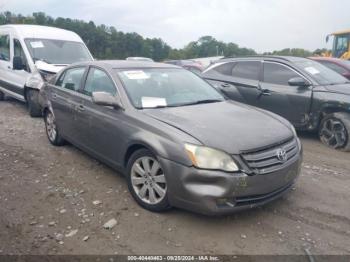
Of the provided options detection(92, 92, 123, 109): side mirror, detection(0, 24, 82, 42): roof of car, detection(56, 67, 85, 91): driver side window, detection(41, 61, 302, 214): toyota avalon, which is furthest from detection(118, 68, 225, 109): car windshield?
detection(0, 24, 82, 42): roof of car

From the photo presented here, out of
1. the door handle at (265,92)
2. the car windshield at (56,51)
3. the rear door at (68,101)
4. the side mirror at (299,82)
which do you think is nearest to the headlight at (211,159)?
the rear door at (68,101)

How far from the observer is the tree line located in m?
45.9

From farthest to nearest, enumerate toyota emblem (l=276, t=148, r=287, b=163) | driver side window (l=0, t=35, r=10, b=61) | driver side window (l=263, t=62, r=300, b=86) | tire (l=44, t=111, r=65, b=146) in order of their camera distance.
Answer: driver side window (l=0, t=35, r=10, b=61)
driver side window (l=263, t=62, r=300, b=86)
tire (l=44, t=111, r=65, b=146)
toyota emblem (l=276, t=148, r=287, b=163)

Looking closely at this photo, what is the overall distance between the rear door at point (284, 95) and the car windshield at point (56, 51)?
15.0ft

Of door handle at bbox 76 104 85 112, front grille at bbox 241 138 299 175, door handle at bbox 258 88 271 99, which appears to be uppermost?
door handle at bbox 258 88 271 99

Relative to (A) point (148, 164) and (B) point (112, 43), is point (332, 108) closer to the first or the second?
(A) point (148, 164)

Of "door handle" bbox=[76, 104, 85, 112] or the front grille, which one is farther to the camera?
"door handle" bbox=[76, 104, 85, 112]

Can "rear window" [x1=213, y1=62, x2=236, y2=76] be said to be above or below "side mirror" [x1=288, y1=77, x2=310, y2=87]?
above

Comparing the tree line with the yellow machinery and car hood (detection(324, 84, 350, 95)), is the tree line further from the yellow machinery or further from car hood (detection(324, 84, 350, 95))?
car hood (detection(324, 84, 350, 95))

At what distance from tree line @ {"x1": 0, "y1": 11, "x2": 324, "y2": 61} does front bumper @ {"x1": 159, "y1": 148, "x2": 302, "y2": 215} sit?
40.9 m

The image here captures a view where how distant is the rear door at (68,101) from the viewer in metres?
A: 5.07

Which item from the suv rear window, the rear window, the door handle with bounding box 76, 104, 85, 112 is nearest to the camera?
the door handle with bounding box 76, 104, 85, 112

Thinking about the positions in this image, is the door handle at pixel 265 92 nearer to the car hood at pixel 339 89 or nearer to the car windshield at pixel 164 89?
the car hood at pixel 339 89

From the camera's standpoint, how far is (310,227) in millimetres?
3521
